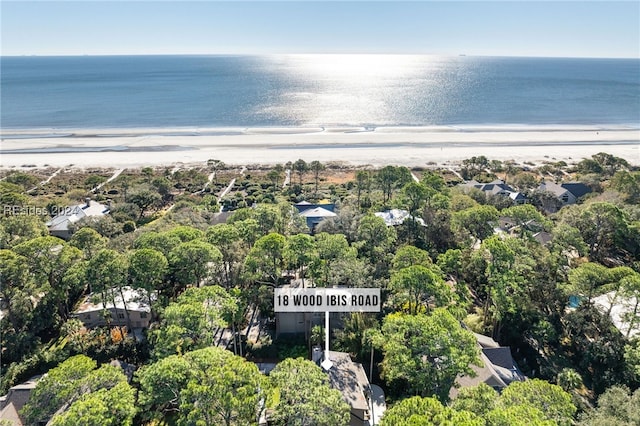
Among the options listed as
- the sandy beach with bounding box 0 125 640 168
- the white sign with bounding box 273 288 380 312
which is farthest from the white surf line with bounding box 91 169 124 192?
the white sign with bounding box 273 288 380 312

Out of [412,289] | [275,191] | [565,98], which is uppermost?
[565,98]

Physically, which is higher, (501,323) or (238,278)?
(238,278)

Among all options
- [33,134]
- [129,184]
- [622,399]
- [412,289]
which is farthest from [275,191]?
[33,134]

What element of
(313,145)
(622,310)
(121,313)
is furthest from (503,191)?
(313,145)

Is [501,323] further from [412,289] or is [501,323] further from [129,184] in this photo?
[129,184]

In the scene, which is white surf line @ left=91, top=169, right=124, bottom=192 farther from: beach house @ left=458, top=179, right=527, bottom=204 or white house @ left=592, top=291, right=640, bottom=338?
white house @ left=592, top=291, right=640, bottom=338

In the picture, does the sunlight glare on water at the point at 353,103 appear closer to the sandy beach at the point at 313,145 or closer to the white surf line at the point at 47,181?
the sandy beach at the point at 313,145
